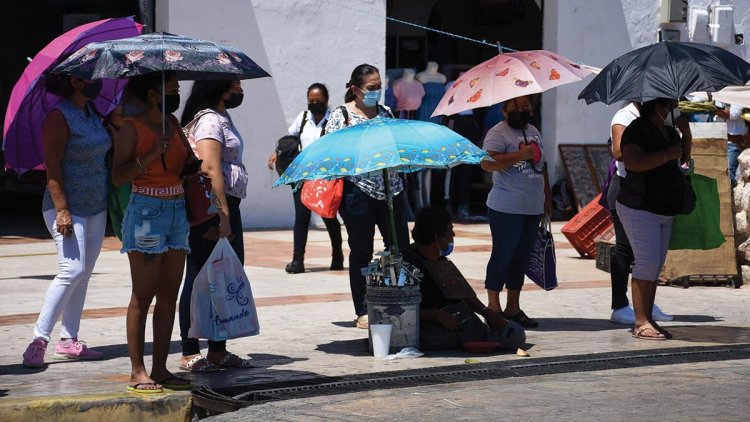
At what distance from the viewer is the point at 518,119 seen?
9.28 metres

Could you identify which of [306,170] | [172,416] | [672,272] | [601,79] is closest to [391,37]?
[672,272]

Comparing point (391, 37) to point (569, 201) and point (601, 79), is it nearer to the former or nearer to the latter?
point (569, 201)

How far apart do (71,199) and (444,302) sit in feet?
7.86

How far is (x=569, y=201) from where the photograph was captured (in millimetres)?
19156

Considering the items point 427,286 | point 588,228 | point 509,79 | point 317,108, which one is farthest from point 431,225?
point 588,228

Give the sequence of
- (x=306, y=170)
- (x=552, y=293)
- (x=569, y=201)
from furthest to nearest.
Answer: (x=569, y=201)
(x=552, y=293)
(x=306, y=170)

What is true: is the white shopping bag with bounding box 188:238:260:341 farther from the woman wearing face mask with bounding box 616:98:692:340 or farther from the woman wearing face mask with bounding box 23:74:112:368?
the woman wearing face mask with bounding box 616:98:692:340

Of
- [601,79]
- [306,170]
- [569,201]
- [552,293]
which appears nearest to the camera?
[306,170]

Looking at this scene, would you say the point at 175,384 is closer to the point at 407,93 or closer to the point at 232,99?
the point at 232,99

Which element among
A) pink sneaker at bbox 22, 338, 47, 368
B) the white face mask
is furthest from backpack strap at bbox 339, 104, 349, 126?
pink sneaker at bbox 22, 338, 47, 368

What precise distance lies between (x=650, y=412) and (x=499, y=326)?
6.01ft

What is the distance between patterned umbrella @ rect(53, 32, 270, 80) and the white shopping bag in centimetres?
105

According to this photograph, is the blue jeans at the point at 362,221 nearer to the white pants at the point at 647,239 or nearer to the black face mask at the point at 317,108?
the white pants at the point at 647,239

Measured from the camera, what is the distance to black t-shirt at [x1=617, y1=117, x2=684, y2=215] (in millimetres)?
8906
